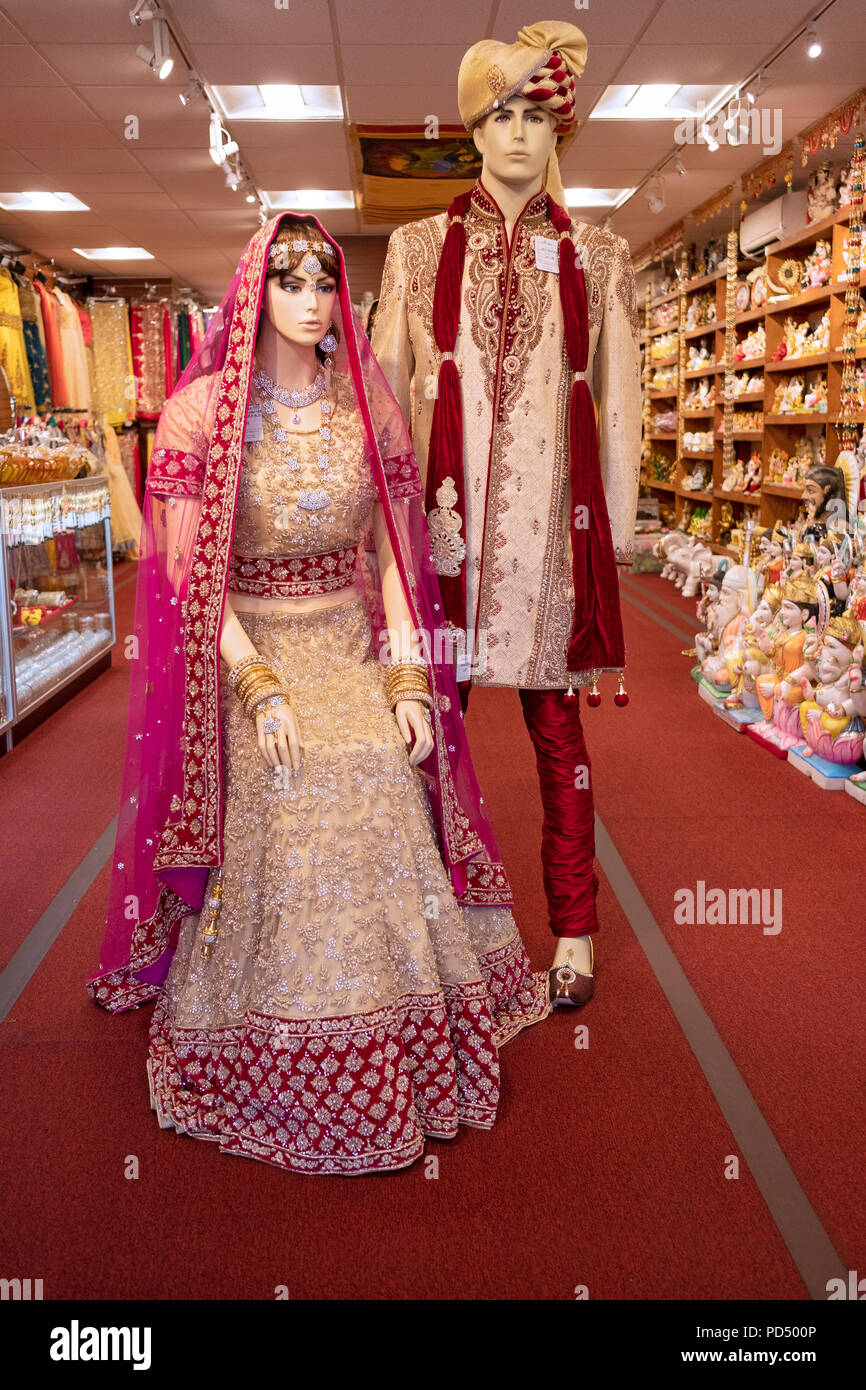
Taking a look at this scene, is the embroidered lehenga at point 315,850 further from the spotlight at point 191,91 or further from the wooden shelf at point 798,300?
the wooden shelf at point 798,300

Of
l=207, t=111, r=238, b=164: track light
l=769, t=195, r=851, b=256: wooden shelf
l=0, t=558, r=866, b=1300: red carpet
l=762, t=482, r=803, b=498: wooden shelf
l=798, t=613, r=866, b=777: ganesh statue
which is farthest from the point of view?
l=762, t=482, r=803, b=498: wooden shelf

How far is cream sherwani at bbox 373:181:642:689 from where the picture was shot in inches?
88.4

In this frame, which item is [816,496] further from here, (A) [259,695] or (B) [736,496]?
(B) [736,496]

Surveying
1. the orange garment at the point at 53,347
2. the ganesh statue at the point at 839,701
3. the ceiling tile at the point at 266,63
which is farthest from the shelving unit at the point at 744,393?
the orange garment at the point at 53,347

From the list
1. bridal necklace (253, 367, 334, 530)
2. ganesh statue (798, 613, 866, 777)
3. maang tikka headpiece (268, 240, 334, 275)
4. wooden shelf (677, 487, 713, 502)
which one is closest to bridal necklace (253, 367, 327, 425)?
bridal necklace (253, 367, 334, 530)

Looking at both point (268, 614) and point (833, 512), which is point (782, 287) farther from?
point (268, 614)

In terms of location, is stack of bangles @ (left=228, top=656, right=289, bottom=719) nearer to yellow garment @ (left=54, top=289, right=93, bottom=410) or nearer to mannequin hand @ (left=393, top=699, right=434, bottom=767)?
mannequin hand @ (left=393, top=699, right=434, bottom=767)

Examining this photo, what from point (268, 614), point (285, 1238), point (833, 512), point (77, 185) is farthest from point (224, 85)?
point (285, 1238)

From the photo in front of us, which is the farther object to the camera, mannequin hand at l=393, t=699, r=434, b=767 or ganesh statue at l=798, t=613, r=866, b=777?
ganesh statue at l=798, t=613, r=866, b=777

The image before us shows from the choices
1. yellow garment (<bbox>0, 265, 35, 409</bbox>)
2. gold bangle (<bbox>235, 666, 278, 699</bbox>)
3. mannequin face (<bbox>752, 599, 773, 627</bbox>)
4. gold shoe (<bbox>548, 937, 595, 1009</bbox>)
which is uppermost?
yellow garment (<bbox>0, 265, 35, 409</bbox>)

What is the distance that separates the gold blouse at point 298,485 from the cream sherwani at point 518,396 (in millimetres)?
299

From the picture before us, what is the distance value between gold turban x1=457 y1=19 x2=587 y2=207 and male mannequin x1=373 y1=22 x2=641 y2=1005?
10 mm

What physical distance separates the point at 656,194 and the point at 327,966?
25.4ft
